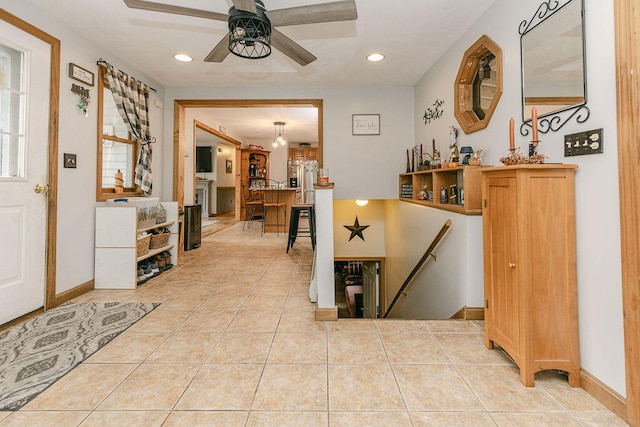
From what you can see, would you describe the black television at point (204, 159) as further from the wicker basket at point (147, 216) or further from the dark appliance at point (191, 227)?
the wicker basket at point (147, 216)

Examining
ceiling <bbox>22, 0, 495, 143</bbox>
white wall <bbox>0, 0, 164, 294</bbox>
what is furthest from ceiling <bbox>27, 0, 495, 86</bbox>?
white wall <bbox>0, 0, 164, 294</bbox>

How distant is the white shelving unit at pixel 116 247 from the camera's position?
10.4 ft

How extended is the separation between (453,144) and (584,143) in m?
1.60

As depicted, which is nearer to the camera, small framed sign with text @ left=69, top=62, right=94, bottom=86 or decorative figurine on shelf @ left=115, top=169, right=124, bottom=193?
small framed sign with text @ left=69, top=62, right=94, bottom=86

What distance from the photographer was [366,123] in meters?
4.57

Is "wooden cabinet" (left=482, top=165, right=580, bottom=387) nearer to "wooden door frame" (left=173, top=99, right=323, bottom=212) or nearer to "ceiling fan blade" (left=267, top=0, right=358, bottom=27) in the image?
"ceiling fan blade" (left=267, top=0, right=358, bottom=27)

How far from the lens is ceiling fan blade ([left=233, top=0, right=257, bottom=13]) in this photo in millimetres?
1864

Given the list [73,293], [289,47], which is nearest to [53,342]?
[73,293]

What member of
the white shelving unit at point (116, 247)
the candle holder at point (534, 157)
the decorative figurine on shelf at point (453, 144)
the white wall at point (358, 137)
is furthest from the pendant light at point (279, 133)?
the candle holder at point (534, 157)

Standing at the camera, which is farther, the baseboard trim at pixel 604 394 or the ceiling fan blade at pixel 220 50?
the ceiling fan blade at pixel 220 50

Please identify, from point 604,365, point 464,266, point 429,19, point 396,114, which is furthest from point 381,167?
point 604,365

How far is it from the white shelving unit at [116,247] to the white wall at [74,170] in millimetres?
78

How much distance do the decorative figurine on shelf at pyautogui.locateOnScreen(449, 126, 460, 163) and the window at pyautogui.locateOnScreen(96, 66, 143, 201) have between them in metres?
3.47

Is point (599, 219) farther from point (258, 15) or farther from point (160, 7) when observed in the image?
point (160, 7)
